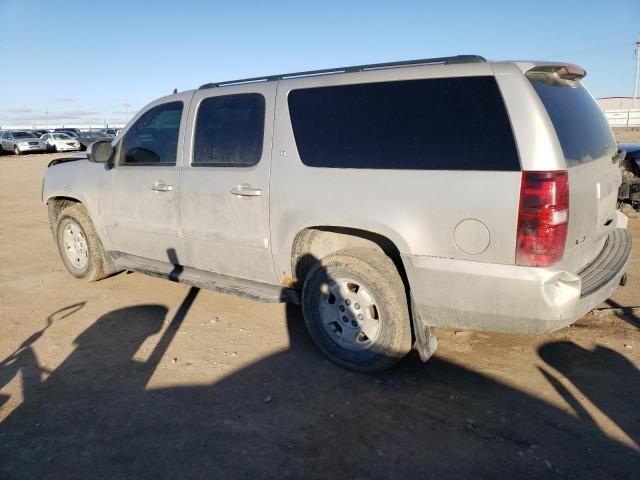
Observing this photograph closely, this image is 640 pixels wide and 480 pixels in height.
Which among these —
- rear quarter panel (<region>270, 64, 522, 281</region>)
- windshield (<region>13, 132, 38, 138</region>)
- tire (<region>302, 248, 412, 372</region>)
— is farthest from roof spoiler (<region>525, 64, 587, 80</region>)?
windshield (<region>13, 132, 38, 138</region>)

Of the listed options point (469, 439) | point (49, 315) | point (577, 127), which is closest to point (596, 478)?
point (469, 439)

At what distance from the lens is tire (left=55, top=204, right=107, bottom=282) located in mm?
5625

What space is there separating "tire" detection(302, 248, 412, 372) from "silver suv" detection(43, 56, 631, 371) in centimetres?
1

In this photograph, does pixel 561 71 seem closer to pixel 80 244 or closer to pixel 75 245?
pixel 80 244

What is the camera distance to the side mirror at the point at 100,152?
505cm

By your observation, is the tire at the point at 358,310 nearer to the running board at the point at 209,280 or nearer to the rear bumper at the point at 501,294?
the rear bumper at the point at 501,294

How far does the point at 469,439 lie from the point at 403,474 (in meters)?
0.50

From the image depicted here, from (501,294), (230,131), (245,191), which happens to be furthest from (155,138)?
(501,294)

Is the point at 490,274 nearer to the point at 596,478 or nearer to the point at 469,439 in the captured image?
the point at 469,439

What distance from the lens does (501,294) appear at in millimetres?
3006

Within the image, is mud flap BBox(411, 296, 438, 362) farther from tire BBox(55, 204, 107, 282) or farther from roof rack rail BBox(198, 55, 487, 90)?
tire BBox(55, 204, 107, 282)

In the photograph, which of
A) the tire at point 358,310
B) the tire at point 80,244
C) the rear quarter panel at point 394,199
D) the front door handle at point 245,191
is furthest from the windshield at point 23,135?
the tire at point 358,310

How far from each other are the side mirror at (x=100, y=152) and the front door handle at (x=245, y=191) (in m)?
1.79

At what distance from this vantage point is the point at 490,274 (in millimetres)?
3004
